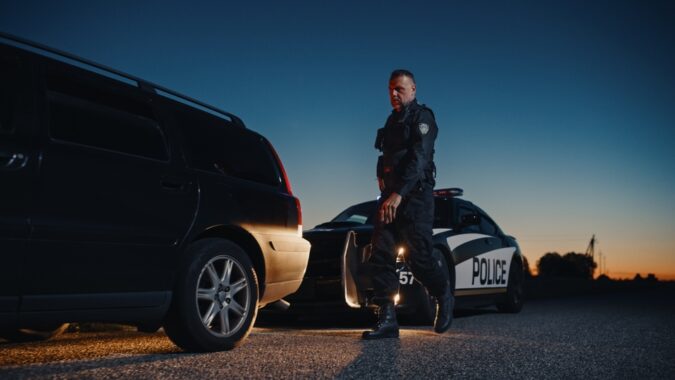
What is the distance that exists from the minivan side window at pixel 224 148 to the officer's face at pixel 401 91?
114 cm

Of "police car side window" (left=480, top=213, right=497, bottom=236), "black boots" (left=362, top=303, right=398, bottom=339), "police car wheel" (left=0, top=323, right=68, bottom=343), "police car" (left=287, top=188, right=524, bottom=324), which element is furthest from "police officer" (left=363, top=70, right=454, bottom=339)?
"police car side window" (left=480, top=213, right=497, bottom=236)

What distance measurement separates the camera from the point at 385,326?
5.25m

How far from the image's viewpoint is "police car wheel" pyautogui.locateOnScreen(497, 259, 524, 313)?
8906mm

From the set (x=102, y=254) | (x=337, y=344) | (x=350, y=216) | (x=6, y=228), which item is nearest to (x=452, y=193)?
(x=350, y=216)

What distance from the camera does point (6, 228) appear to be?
304cm

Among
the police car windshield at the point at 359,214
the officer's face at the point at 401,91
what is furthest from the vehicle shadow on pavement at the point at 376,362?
the police car windshield at the point at 359,214

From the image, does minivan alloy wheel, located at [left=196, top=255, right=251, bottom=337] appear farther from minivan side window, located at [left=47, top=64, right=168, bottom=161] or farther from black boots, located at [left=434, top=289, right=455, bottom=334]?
black boots, located at [left=434, top=289, right=455, bottom=334]

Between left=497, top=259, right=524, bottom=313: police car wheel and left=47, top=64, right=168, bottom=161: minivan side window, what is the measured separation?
19.9 feet

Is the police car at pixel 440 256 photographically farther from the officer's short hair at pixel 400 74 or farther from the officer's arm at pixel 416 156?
the officer's short hair at pixel 400 74

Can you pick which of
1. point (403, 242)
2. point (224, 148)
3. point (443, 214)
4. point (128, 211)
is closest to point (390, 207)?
point (403, 242)

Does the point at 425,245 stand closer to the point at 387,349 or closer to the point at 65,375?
the point at 387,349

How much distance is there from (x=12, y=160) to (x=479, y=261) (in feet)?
18.7

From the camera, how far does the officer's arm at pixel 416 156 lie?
5094 mm

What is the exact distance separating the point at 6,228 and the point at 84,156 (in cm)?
62
